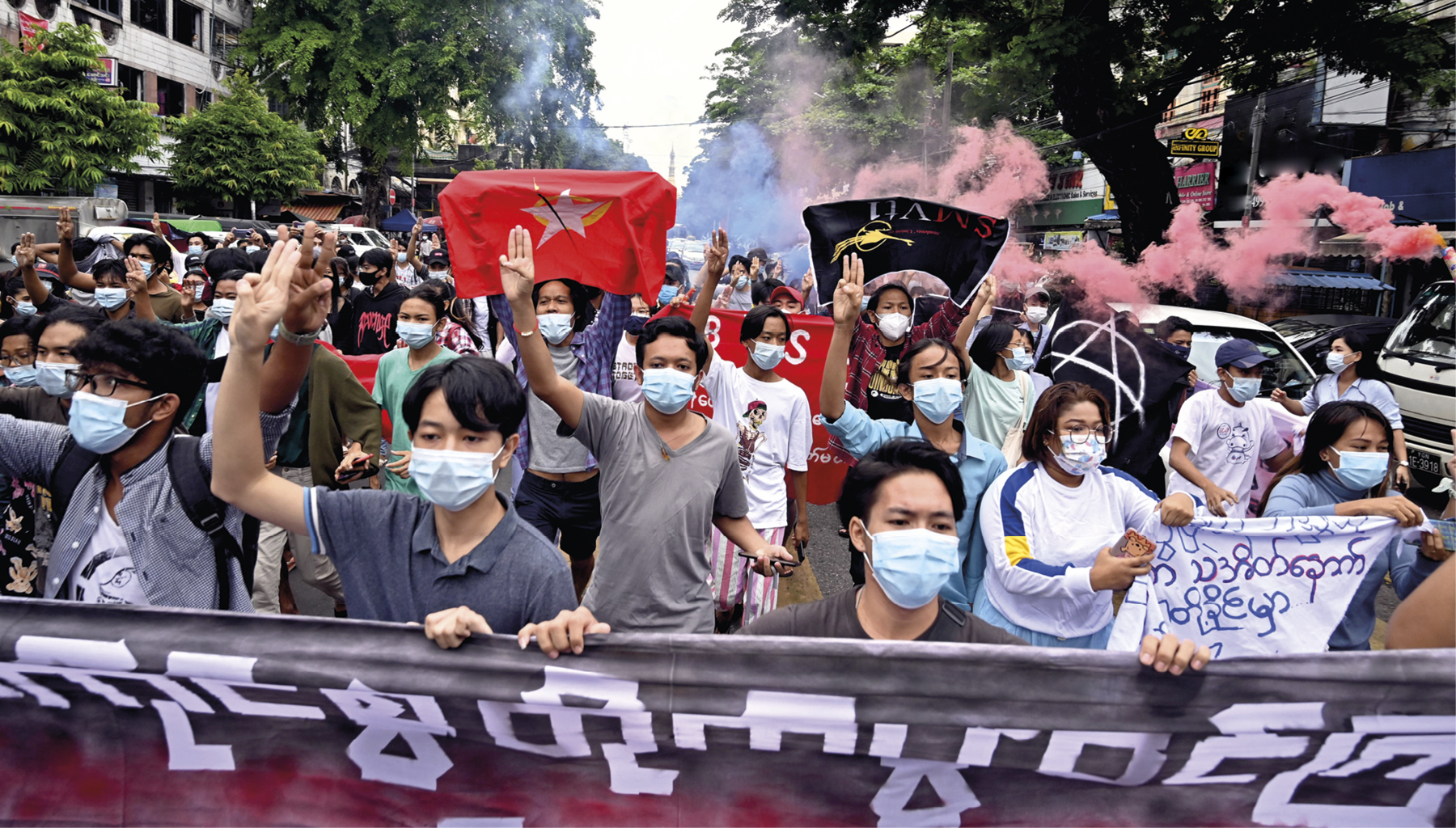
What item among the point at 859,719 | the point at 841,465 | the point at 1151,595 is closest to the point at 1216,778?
the point at 859,719

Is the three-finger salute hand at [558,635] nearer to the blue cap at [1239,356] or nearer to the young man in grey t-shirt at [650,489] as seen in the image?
the young man in grey t-shirt at [650,489]

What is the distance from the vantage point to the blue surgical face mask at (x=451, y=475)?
7.48 feet

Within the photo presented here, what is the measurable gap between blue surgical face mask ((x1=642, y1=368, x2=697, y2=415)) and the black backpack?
4.10 feet

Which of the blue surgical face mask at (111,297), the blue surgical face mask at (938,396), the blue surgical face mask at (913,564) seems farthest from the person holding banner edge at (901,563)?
the blue surgical face mask at (111,297)

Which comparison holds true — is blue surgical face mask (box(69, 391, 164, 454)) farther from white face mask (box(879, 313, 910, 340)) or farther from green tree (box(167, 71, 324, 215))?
green tree (box(167, 71, 324, 215))

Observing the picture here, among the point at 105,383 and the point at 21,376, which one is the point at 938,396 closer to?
the point at 105,383

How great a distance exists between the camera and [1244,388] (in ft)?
16.5

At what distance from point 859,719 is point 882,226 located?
376 centimetres

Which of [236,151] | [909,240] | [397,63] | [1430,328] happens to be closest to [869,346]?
[909,240]

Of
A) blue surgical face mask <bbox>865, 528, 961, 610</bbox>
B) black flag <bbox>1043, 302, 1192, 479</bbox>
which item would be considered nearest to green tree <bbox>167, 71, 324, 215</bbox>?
black flag <bbox>1043, 302, 1192, 479</bbox>

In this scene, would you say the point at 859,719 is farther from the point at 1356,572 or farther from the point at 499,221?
the point at 499,221

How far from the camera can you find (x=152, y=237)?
7.32 metres

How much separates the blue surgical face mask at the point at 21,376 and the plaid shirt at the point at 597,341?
1.93 m

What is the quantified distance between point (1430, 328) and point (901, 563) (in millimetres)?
8749
